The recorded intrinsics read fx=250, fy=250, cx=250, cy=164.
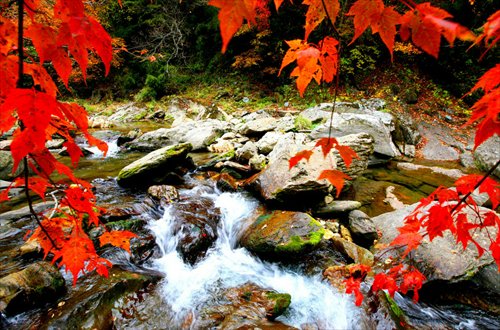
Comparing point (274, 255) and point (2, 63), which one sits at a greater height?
point (2, 63)

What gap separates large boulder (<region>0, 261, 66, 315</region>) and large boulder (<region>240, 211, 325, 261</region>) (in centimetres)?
239

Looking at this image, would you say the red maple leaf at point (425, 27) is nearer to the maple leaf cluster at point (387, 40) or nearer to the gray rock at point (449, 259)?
the maple leaf cluster at point (387, 40)

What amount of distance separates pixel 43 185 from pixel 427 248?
414 cm

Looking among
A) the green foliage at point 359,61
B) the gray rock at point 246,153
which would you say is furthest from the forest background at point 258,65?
the gray rock at point 246,153

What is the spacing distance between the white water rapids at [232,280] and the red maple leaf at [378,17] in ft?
9.25

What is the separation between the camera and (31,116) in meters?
0.79

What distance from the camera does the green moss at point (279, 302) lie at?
275 centimetres

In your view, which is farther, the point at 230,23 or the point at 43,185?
the point at 43,185

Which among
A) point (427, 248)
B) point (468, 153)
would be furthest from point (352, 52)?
point (427, 248)

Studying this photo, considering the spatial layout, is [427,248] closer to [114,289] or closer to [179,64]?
[114,289]

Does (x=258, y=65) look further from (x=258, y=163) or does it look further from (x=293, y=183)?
(x=293, y=183)

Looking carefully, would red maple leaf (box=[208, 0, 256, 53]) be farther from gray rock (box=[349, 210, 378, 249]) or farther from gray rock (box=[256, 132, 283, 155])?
gray rock (box=[256, 132, 283, 155])

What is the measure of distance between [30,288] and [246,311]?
2.18m

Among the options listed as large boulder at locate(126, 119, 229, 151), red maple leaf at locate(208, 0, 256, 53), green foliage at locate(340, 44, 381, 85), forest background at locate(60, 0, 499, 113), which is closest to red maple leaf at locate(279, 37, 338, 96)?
red maple leaf at locate(208, 0, 256, 53)
